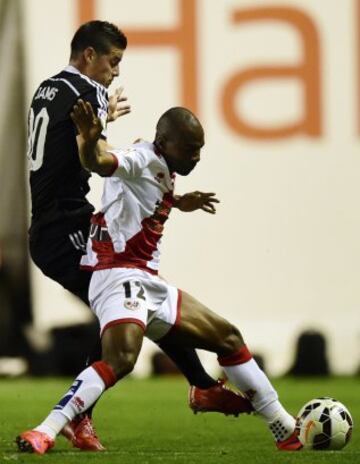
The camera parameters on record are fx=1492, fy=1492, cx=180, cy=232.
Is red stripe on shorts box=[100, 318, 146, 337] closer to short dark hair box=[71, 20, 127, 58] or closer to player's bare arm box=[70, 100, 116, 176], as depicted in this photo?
player's bare arm box=[70, 100, 116, 176]

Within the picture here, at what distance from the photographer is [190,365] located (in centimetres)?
745

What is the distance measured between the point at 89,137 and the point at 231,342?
1326 mm

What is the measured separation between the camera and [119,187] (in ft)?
23.2

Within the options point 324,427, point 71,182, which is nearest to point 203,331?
point 324,427

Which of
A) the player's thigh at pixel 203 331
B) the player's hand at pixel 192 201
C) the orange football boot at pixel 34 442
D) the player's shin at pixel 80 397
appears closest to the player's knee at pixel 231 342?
the player's thigh at pixel 203 331

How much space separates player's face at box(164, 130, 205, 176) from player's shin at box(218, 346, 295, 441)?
962mm

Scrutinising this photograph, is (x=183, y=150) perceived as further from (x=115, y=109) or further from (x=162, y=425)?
(x=162, y=425)

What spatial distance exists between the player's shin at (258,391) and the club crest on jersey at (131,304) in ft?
2.06

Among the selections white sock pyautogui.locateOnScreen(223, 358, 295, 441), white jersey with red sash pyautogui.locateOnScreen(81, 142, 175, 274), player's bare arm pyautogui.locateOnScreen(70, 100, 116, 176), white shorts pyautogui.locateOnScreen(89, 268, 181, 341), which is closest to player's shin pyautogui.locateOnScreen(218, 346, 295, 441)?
white sock pyautogui.locateOnScreen(223, 358, 295, 441)

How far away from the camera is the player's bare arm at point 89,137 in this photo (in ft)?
21.7

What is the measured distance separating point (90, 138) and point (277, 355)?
8.51 m

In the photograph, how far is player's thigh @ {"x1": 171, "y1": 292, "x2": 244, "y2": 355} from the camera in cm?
716

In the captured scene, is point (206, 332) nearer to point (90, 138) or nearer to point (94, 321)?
point (90, 138)

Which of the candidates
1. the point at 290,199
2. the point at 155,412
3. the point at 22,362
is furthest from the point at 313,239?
the point at 155,412
